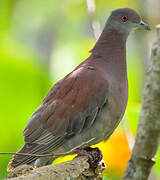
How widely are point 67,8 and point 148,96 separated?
10.6ft

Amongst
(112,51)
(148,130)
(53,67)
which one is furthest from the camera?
(53,67)

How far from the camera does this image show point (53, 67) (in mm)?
4727

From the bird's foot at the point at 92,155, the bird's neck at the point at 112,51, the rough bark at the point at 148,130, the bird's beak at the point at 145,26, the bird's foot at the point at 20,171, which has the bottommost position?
the bird's foot at the point at 20,171

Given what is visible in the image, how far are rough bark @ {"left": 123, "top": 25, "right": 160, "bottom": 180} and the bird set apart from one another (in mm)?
423

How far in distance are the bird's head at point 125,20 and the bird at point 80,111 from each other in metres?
0.30

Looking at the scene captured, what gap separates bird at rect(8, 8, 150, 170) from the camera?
3520 millimetres

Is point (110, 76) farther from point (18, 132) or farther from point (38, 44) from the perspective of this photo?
point (38, 44)

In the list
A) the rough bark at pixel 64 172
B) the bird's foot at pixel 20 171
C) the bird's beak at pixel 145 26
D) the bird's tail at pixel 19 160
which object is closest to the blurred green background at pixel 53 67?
the bird's tail at pixel 19 160

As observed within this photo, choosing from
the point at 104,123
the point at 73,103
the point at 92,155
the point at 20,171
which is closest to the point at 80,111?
the point at 73,103

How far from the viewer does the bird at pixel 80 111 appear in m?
3.52

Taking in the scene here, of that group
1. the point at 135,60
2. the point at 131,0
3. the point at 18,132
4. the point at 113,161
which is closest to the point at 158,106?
the point at 113,161

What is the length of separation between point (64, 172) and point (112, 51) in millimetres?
1553

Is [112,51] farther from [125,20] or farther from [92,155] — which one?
[92,155]

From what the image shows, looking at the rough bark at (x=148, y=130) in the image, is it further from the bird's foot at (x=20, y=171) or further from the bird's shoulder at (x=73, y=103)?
the bird's foot at (x=20, y=171)
